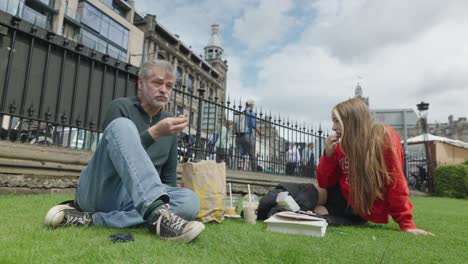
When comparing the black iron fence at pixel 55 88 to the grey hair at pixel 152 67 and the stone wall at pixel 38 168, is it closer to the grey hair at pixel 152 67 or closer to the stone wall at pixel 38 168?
the stone wall at pixel 38 168

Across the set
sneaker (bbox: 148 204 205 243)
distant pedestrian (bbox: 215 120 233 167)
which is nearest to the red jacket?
sneaker (bbox: 148 204 205 243)

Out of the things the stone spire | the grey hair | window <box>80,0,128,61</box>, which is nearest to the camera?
the grey hair

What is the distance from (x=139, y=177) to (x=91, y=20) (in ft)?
128

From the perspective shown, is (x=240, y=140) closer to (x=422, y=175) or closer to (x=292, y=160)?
(x=292, y=160)

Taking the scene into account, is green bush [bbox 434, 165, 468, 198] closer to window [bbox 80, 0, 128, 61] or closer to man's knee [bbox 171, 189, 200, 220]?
man's knee [bbox 171, 189, 200, 220]

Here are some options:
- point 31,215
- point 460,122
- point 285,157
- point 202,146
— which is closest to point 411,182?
point 285,157

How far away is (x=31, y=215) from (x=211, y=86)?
5930 centimetres

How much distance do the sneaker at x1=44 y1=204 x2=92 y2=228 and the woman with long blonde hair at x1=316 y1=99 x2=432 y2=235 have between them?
2.40m

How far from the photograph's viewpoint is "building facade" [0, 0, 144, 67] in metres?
29.4

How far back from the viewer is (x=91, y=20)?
117 feet

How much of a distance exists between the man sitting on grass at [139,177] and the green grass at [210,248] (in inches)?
4.1

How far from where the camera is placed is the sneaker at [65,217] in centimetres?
223

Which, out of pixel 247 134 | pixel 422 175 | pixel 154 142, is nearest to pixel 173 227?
pixel 154 142

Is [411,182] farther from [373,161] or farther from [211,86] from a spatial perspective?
[211,86]
